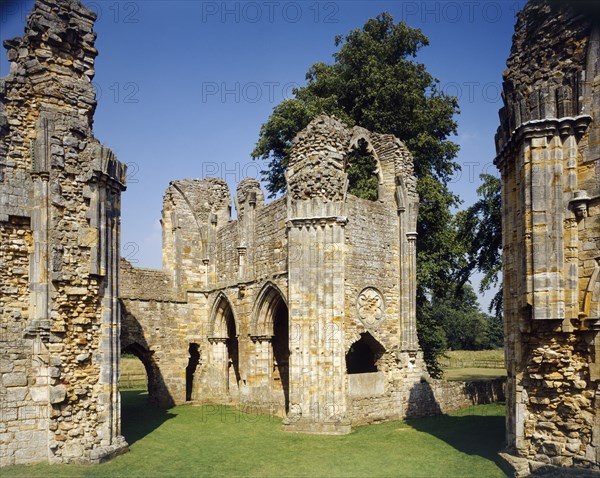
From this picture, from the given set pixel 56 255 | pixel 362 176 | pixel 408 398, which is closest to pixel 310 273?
pixel 408 398

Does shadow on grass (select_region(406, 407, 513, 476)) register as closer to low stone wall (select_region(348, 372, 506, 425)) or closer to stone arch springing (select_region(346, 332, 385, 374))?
low stone wall (select_region(348, 372, 506, 425))

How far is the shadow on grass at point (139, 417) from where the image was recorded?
43.0ft

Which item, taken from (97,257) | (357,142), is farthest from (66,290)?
(357,142)

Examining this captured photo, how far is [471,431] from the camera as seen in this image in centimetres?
1247

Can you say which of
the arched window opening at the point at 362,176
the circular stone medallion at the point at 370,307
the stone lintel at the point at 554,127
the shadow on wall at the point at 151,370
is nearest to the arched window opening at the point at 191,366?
the shadow on wall at the point at 151,370

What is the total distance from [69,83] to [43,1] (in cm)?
153

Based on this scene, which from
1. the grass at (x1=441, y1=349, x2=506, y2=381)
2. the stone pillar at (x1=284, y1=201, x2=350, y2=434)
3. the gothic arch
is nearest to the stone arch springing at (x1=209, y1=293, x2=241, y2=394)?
the stone pillar at (x1=284, y1=201, x2=350, y2=434)

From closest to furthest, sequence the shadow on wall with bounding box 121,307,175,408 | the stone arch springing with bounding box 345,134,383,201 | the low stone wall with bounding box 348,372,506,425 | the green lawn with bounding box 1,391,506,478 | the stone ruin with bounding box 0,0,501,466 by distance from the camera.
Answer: the green lawn with bounding box 1,391,506,478, the stone ruin with bounding box 0,0,501,466, the low stone wall with bounding box 348,372,506,425, the shadow on wall with bounding box 121,307,175,408, the stone arch springing with bounding box 345,134,383,201

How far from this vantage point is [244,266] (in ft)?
57.1

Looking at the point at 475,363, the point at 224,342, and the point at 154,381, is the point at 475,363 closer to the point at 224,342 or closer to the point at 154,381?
the point at 224,342

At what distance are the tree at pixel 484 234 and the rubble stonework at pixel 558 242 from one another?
12.7 meters

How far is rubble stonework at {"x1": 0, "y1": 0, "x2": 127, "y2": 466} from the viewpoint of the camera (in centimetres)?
961

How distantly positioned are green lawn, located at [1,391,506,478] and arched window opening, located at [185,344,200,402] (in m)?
4.11

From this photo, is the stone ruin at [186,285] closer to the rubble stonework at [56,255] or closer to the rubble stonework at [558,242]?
the rubble stonework at [56,255]
